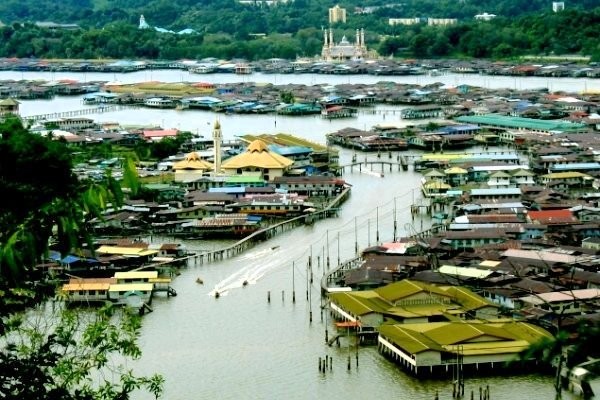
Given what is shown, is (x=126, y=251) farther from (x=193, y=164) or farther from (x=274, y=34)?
(x=274, y=34)

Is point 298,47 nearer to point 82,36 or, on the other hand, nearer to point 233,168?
point 82,36

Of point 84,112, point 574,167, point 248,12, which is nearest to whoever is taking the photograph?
point 574,167

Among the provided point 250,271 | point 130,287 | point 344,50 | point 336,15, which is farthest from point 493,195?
point 336,15

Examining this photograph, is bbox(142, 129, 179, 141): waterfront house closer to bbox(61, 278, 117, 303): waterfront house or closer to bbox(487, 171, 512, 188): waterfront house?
bbox(487, 171, 512, 188): waterfront house

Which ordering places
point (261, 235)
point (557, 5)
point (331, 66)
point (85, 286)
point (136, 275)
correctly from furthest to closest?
point (557, 5) < point (331, 66) < point (261, 235) < point (136, 275) < point (85, 286)

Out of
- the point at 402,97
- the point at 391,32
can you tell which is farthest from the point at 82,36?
the point at 402,97

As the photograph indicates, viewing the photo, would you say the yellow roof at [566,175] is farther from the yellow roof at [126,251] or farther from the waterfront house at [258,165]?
the yellow roof at [126,251]

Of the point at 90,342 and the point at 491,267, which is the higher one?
the point at 90,342
